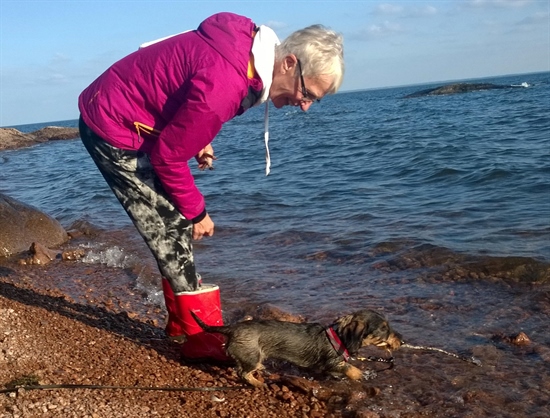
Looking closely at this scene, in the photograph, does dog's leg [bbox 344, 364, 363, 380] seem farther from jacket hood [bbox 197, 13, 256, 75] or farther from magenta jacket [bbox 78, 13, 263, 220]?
jacket hood [bbox 197, 13, 256, 75]

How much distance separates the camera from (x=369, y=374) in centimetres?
470

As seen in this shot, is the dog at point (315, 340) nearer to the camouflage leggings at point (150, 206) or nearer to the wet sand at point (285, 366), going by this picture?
the wet sand at point (285, 366)

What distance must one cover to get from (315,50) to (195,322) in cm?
229

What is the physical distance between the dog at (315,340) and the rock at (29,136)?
43685mm

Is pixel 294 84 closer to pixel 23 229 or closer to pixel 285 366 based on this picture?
pixel 285 366

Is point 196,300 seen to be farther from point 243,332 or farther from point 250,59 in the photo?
point 250,59

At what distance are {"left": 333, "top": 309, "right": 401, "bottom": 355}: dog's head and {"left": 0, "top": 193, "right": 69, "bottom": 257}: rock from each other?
6789mm

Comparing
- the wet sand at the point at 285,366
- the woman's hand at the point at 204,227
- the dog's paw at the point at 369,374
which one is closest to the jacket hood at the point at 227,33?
the woman's hand at the point at 204,227

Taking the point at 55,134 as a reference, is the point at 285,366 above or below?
below

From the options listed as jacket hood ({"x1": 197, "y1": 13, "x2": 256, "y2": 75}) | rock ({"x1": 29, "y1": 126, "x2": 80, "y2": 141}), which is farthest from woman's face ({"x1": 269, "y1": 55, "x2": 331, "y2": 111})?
rock ({"x1": 29, "y1": 126, "x2": 80, "y2": 141})

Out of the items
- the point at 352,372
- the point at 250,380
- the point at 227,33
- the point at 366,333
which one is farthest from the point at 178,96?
the point at 352,372

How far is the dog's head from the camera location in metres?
4.47

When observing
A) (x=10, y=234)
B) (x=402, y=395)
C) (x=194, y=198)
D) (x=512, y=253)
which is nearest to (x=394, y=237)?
(x=512, y=253)

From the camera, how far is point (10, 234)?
9734 millimetres
